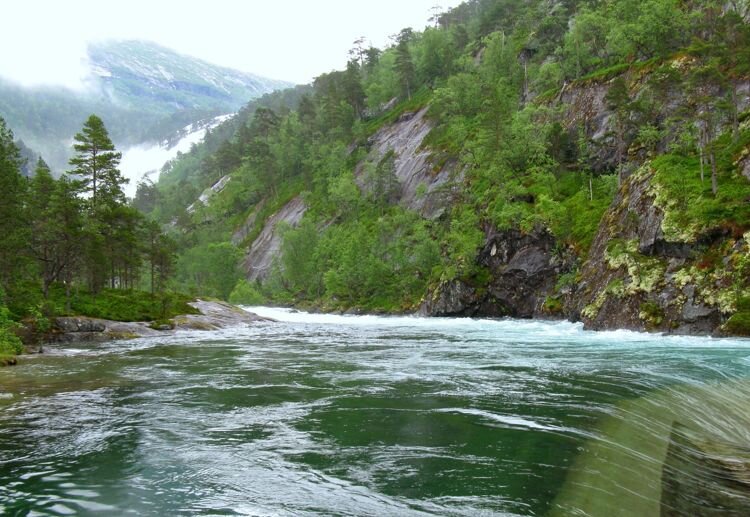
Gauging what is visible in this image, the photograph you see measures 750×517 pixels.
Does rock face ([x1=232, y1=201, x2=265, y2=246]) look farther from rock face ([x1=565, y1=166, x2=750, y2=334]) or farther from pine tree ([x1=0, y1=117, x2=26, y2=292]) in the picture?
rock face ([x1=565, y1=166, x2=750, y2=334])

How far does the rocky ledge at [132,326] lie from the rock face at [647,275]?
1428 inches

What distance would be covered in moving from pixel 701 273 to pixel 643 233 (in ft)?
23.6

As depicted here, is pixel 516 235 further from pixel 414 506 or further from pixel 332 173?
pixel 332 173

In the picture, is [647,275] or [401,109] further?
[401,109]

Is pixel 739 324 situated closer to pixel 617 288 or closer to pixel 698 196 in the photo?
pixel 617 288

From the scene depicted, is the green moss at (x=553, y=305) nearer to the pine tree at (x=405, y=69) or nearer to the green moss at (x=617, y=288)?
the green moss at (x=617, y=288)

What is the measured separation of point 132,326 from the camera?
4469 centimetres

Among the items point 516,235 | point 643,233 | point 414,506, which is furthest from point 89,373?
point 516,235

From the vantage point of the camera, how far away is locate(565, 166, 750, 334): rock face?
32812 millimetres

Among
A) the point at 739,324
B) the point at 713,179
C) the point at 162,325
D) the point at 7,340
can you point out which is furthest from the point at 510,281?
the point at 7,340

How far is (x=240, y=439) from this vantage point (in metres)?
12.4

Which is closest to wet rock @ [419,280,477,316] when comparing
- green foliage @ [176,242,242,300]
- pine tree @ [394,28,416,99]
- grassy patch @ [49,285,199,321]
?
grassy patch @ [49,285,199,321]

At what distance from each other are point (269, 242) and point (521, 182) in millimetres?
79657

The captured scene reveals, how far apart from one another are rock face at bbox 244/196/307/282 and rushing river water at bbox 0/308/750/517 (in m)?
103
